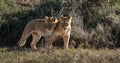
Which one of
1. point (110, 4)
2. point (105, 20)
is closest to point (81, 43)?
point (105, 20)

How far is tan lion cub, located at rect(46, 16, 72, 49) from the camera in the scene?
48.1 feet

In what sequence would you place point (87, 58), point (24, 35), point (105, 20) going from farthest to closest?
point (105, 20)
point (24, 35)
point (87, 58)

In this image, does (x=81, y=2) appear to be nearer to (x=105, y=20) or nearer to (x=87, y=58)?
(x=105, y=20)

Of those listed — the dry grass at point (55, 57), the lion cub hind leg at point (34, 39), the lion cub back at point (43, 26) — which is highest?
the lion cub back at point (43, 26)

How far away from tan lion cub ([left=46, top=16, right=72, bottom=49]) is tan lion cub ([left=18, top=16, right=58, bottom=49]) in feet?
0.55

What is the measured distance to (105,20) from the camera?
667 inches

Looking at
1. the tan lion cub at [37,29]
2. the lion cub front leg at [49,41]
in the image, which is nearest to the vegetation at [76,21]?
the lion cub front leg at [49,41]

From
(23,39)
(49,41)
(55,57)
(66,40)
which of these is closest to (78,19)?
(66,40)

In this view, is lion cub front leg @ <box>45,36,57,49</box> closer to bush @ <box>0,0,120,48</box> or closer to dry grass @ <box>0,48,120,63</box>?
dry grass @ <box>0,48,120,63</box>

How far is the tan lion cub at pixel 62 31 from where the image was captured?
14.6 meters

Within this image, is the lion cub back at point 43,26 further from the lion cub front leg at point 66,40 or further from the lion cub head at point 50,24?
the lion cub front leg at point 66,40

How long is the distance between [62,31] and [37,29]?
3.21ft

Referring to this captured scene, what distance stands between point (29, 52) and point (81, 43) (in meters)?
2.43

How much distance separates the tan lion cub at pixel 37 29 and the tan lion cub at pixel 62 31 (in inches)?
6.5
